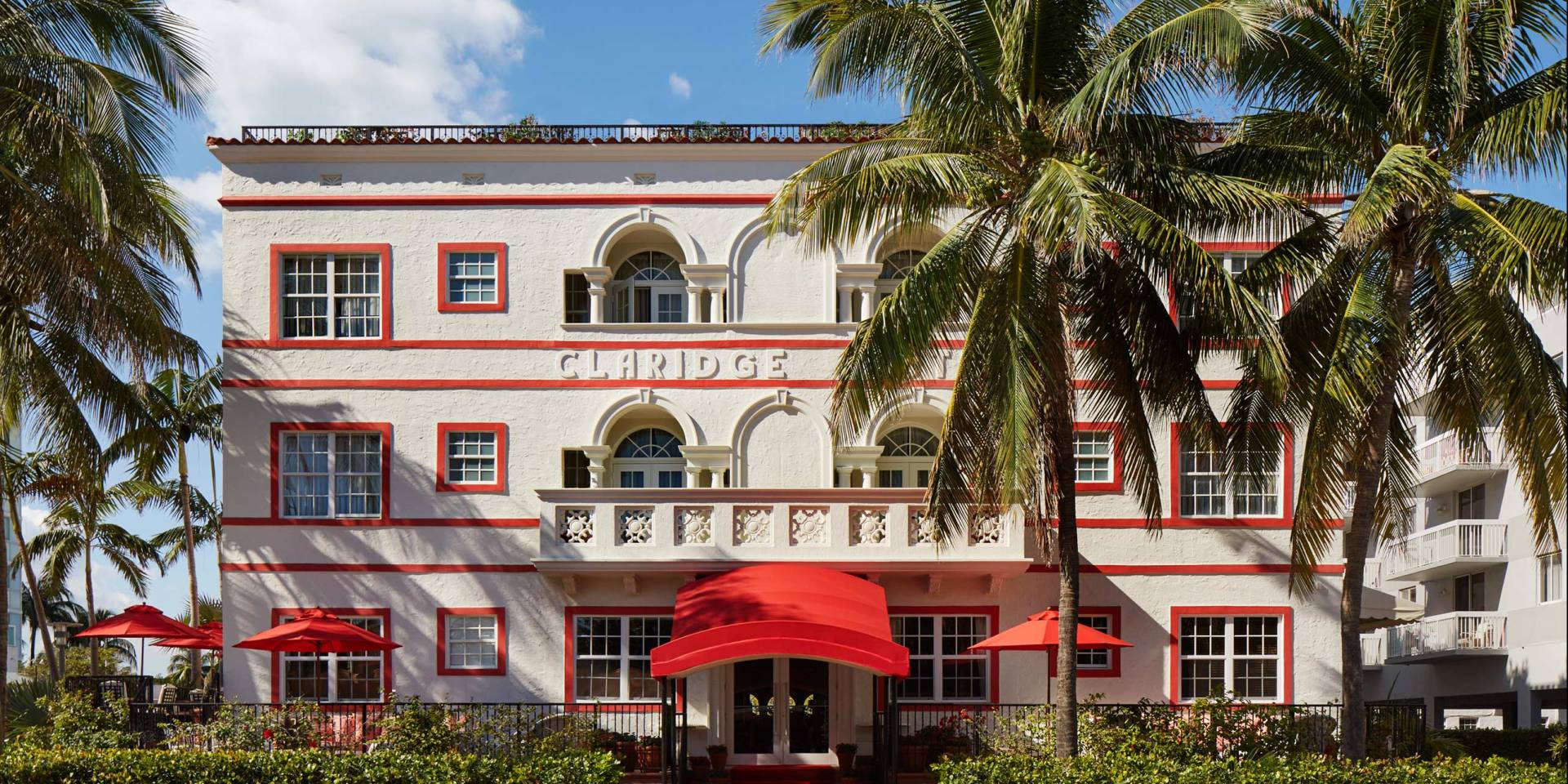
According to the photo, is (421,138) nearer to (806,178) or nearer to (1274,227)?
(806,178)

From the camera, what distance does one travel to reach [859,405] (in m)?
19.0

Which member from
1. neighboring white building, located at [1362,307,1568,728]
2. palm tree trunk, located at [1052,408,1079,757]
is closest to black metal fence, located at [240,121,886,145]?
palm tree trunk, located at [1052,408,1079,757]

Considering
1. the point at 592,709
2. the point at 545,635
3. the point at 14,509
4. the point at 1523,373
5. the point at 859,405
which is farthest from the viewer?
the point at 14,509

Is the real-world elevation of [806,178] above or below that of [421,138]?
below

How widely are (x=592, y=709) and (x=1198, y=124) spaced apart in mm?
12994

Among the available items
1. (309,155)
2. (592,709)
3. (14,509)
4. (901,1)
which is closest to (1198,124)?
(901,1)

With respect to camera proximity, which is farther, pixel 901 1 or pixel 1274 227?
pixel 1274 227

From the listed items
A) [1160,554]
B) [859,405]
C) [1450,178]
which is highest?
[1450,178]

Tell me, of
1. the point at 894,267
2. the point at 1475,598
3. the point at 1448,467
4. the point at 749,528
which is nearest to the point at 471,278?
the point at 749,528

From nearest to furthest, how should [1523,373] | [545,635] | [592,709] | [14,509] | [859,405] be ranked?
[1523,373] → [859,405] → [592,709] → [545,635] → [14,509]

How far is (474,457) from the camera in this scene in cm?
2617

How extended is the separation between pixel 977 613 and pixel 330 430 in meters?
11.9

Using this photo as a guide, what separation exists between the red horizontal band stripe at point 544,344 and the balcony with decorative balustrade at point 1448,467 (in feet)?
66.5

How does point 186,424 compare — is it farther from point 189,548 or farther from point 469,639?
point 469,639
